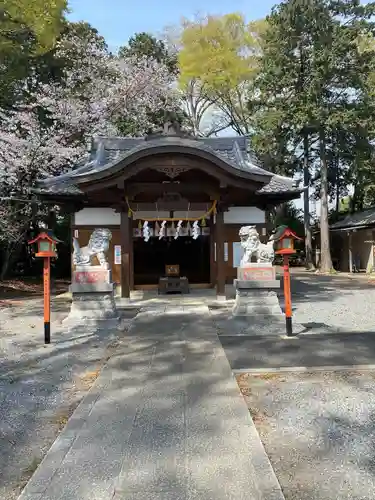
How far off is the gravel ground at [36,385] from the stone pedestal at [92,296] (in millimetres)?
618

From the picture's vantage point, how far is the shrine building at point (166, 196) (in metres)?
10.3

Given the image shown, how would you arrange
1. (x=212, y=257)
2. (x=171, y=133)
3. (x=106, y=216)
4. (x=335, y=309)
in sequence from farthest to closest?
(x=212, y=257)
(x=106, y=216)
(x=171, y=133)
(x=335, y=309)

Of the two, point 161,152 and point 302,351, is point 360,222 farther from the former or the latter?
→ point 302,351

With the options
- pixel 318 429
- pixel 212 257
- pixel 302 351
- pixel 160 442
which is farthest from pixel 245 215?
pixel 160 442

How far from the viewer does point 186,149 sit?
10.1 metres

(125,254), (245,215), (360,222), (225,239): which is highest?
(360,222)

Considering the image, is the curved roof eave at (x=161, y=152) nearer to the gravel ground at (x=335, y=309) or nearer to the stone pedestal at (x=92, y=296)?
the stone pedestal at (x=92, y=296)

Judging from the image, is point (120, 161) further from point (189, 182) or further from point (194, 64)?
point (194, 64)

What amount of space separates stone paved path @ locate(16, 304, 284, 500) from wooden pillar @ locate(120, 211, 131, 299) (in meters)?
5.85

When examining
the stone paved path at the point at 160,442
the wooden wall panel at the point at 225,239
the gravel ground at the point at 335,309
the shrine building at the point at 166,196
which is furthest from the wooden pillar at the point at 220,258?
the stone paved path at the point at 160,442

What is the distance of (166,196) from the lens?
12133 millimetres

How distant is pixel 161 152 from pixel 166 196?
216cm

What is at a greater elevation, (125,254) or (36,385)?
(125,254)

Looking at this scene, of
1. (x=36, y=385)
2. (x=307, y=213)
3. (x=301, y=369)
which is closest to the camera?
(x=36, y=385)
